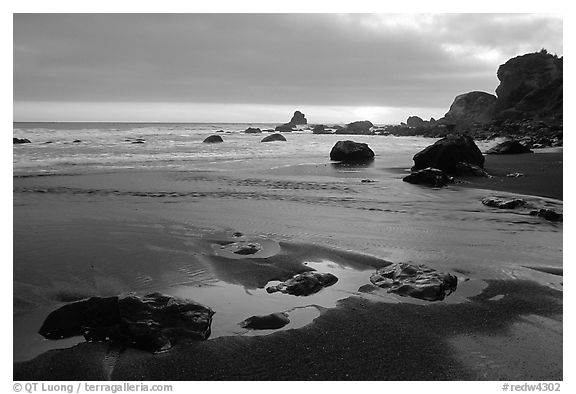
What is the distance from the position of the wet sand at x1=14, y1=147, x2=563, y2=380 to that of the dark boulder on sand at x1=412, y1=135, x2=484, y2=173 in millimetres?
5275

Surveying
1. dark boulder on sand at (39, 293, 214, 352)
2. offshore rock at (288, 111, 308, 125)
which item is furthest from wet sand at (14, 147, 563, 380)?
offshore rock at (288, 111, 308, 125)

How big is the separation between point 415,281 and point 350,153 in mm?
18242

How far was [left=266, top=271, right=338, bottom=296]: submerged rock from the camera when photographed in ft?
18.2

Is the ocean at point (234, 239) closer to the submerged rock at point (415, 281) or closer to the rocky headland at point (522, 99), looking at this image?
the submerged rock at point (415, 281)

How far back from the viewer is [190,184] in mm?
13750

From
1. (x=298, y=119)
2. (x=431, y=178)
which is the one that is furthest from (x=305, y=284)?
(x=298, y=119)

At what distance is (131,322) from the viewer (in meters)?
4.43

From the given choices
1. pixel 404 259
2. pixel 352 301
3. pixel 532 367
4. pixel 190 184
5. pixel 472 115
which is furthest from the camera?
pixel 472 115

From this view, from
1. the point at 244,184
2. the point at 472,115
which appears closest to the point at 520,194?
the point at 244,184

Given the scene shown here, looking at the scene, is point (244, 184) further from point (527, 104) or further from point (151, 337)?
point (527, 104)

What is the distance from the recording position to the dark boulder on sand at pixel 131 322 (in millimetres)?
4375

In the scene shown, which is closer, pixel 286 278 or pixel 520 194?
pixel 286 278

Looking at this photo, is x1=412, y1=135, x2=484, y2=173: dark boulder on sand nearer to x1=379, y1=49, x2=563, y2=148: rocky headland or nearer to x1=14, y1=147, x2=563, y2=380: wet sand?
x1=14, y1=147, x2=563, y2=380: wet sand

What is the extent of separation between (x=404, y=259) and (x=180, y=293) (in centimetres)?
356
